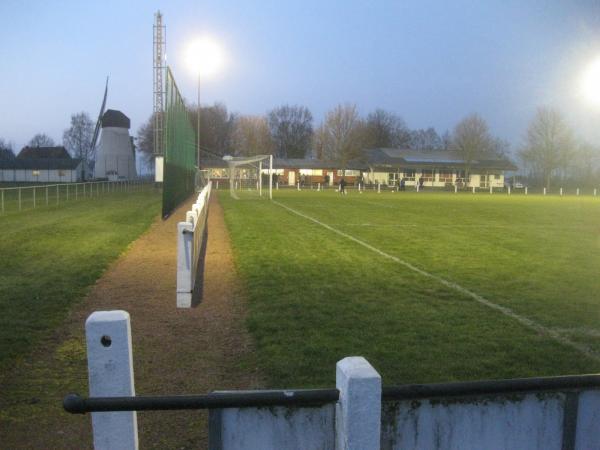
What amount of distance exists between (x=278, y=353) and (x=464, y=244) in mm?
10960

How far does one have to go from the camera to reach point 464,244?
15969mm

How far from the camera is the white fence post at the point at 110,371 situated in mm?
2750

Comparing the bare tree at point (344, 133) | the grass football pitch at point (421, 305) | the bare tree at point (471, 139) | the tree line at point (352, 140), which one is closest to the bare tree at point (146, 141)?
the tree line at point (352, 140)

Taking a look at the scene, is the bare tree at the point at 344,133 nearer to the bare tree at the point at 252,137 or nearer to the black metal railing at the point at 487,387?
the bare tree at the point at 252,137

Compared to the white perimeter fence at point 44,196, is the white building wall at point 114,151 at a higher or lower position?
higher

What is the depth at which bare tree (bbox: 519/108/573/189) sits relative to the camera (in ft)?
244

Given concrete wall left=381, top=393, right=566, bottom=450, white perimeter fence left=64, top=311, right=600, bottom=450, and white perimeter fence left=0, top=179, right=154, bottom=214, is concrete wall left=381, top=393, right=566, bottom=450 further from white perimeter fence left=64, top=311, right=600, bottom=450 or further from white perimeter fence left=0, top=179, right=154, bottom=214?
white perimeter fence left=0, top=179, right=154, bottom=214

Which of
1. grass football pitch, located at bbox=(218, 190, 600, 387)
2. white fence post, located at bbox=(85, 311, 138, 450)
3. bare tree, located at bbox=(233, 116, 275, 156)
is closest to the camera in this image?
white fence post, located at bbox=(85, 311, 138, 450)

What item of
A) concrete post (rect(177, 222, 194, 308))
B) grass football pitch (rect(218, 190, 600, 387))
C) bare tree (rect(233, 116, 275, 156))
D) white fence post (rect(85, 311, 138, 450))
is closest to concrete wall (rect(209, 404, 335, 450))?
white fence post (rect(85, 311, 138, 450))

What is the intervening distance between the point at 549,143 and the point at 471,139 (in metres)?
9.59

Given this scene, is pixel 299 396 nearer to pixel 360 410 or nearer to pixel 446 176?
pixel 360 410

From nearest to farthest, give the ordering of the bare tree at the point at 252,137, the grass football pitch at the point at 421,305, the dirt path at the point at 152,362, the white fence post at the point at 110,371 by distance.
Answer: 1. the white fence post at the point at 110,371
2. the dirt path at the point at 152,362
3. the grass football pitch at the point at 421,305
4. the bare tree at the point at 252,137

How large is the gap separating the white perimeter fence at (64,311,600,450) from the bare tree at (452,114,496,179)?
80416 mm

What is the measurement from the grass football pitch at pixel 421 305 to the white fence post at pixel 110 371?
7.95ft
